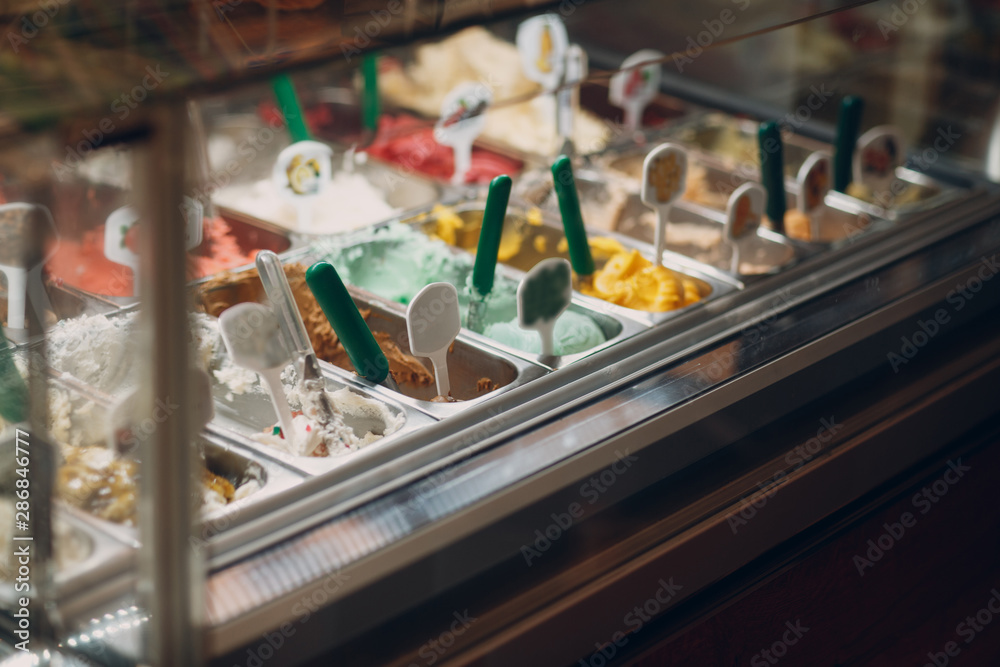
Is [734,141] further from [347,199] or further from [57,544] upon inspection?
[57,544]

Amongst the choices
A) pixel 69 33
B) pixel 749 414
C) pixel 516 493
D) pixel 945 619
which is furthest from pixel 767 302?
pixel 69 33

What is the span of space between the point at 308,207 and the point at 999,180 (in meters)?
1.72

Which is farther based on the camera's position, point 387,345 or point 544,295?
point 387,345

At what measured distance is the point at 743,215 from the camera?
190 centimetres

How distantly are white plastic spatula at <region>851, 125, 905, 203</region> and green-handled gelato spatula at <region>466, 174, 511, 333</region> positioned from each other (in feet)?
3.42

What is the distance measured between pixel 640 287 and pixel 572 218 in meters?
0.22
